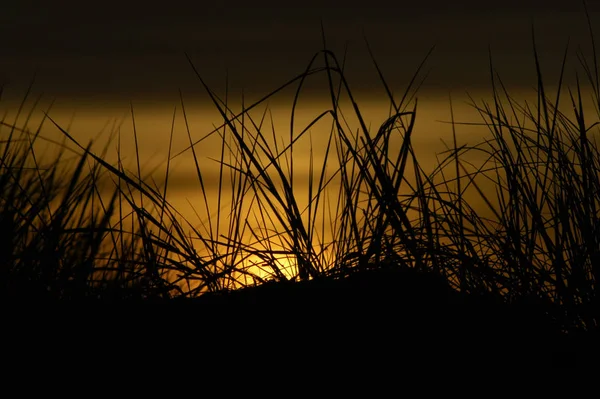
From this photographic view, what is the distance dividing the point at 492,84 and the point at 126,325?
107 centimetres

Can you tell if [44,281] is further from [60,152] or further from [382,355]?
[382,355]

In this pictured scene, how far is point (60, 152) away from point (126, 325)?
0.62 m

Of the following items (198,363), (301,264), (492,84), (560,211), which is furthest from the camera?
(492,84)

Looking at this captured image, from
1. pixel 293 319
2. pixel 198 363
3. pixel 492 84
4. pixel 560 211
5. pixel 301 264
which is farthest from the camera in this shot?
pixel 492 84

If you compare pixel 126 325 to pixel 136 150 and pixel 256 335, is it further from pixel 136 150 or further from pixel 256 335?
pixel 136 150

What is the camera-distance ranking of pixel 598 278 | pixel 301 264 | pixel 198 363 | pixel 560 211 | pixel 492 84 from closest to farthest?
1. pixel 198 363
2. pixel 598 278
3. pixel 560 211
4. pixel 301 264
5. pixel 492 84

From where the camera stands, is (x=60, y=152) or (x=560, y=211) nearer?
(x=560, y=211)

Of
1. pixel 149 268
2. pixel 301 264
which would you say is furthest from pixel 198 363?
pixel 301 264

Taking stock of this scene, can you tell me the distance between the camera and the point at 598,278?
1425 mm

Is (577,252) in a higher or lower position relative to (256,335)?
higher

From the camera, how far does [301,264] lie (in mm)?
1645

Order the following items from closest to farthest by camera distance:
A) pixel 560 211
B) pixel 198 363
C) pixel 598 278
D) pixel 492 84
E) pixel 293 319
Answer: pixel 198 363
pixel 293 319
pixel 598 278
pixel 560 211
pixel 492 84

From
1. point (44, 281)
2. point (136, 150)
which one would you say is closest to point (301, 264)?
Result: point (136, 150)

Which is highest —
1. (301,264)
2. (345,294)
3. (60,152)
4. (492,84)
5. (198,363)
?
(492,84)
